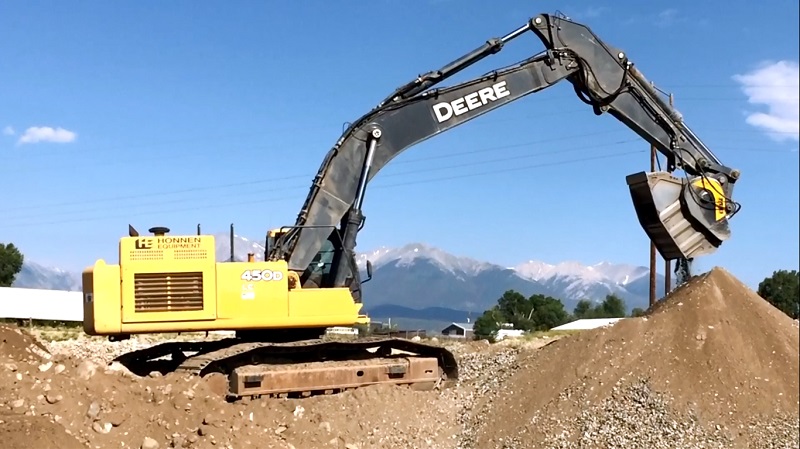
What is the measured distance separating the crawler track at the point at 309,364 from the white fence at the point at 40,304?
91.0 feet

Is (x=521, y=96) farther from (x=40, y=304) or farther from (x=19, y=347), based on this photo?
(x=40, y=304)

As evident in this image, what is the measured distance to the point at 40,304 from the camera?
3675 cm

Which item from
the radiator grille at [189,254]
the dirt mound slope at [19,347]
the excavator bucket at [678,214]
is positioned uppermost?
the excavator bucket at [678,214]

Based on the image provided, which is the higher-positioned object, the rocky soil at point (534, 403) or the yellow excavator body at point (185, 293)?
the yellow excavator body at point (185, 293)

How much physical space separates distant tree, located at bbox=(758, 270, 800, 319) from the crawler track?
2936cm

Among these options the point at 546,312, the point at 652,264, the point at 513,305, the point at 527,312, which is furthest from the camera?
the point at 513,305

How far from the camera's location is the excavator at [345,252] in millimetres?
9586

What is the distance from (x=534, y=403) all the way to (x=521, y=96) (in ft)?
16.5

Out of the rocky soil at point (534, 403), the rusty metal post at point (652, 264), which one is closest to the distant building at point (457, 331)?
the rusty metal post at point (652, 264)

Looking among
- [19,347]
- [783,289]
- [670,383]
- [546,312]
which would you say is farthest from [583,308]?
[670,383]

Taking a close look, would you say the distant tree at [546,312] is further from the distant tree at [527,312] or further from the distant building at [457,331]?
the distant building at [457,331]

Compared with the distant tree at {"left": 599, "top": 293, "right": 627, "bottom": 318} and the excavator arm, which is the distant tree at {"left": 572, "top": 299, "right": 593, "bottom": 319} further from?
the excavator arm

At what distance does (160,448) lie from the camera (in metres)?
7.70

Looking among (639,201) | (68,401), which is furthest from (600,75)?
(68,401)
